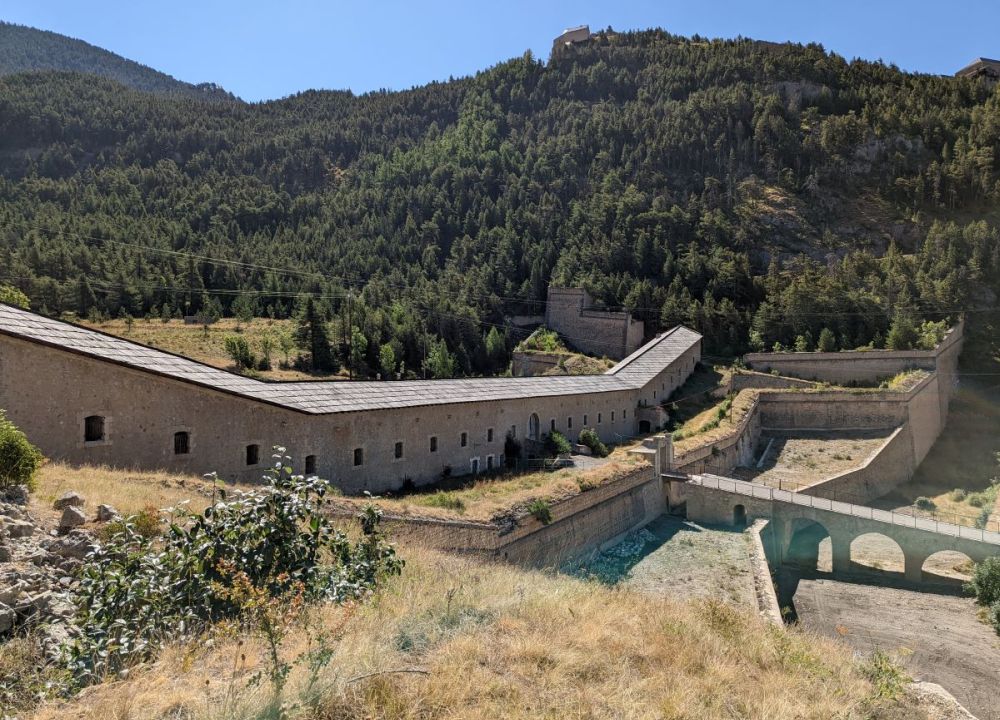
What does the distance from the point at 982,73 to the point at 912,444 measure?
3093 inches

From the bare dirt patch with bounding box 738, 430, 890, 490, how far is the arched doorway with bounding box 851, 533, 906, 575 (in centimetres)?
299

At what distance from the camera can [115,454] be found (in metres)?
12.9

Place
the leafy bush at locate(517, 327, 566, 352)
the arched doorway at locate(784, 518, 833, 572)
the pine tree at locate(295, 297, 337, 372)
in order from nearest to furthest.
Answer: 1. the arched doorway at locate(784, 518, 833, 572)
2. the pine tree at locate(295, 297, 337, 372)
3. the leafy bush at locate(517, 327, 566, 352)

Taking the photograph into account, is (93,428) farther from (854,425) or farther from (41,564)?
(854,425)

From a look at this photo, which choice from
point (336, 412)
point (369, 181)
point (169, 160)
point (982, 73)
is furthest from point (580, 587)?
point (169, 160)

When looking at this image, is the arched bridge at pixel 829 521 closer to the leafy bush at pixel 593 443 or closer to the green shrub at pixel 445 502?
the leafy bush at pixel 593 443

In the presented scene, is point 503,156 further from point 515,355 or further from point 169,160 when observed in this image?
point 169,160

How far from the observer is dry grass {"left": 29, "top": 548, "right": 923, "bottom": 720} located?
495cm

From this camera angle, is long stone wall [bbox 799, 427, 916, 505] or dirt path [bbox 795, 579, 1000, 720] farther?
long stone wall [bbox 799, 427, 916, 505]

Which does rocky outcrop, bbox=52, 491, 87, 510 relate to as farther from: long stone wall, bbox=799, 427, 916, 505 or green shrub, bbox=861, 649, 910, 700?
long stone wall, bbox=799, 427, 916, 505

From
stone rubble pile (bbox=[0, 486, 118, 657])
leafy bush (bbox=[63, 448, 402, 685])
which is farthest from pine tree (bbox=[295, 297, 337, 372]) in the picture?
leafy bush (bbox=[63, 448, 402, 685])

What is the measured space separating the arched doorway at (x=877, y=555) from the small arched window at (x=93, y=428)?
78.2ft

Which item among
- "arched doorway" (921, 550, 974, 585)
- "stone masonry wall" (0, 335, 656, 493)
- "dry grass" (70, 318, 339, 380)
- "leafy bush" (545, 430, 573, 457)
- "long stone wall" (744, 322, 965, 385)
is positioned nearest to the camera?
"stone masonry wall" (0, 335, 656, 493)

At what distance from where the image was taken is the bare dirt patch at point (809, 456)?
2897 centimetres
